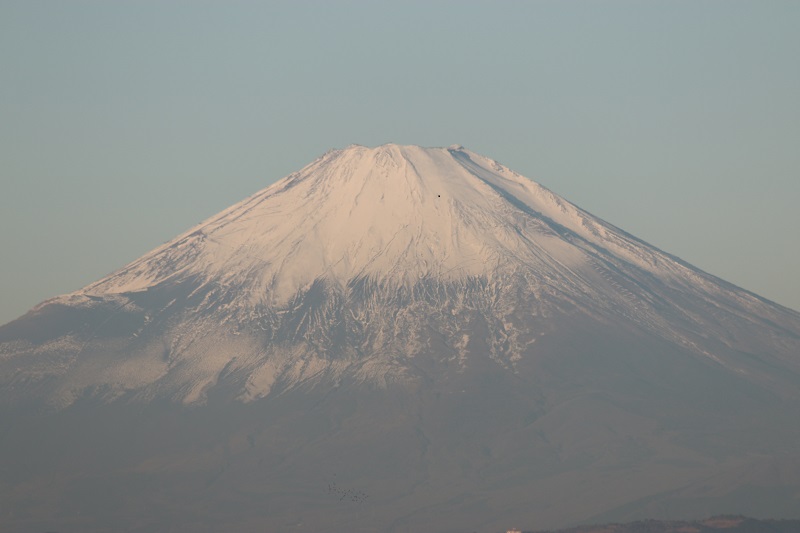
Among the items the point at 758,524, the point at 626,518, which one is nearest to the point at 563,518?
the point at 626,518

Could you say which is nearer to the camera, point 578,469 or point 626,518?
point 626,518

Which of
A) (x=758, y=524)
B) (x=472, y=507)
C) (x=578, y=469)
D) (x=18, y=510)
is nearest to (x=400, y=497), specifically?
(x=472, y=507)

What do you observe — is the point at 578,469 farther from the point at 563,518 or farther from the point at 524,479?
the point at 563,518

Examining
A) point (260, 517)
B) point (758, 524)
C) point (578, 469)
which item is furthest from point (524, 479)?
point (758, 524)

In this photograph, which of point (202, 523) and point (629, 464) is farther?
point (629, 464)

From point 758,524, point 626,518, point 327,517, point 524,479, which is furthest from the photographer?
point 524,479

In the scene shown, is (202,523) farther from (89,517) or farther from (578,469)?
(578,469)

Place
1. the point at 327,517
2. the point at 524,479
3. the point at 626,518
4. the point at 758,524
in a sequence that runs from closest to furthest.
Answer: the point at 758,524 < the point at 626,518 < the point at 327,517 < the point at 524,479

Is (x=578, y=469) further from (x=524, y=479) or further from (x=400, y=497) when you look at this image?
(x=400, y=497)
